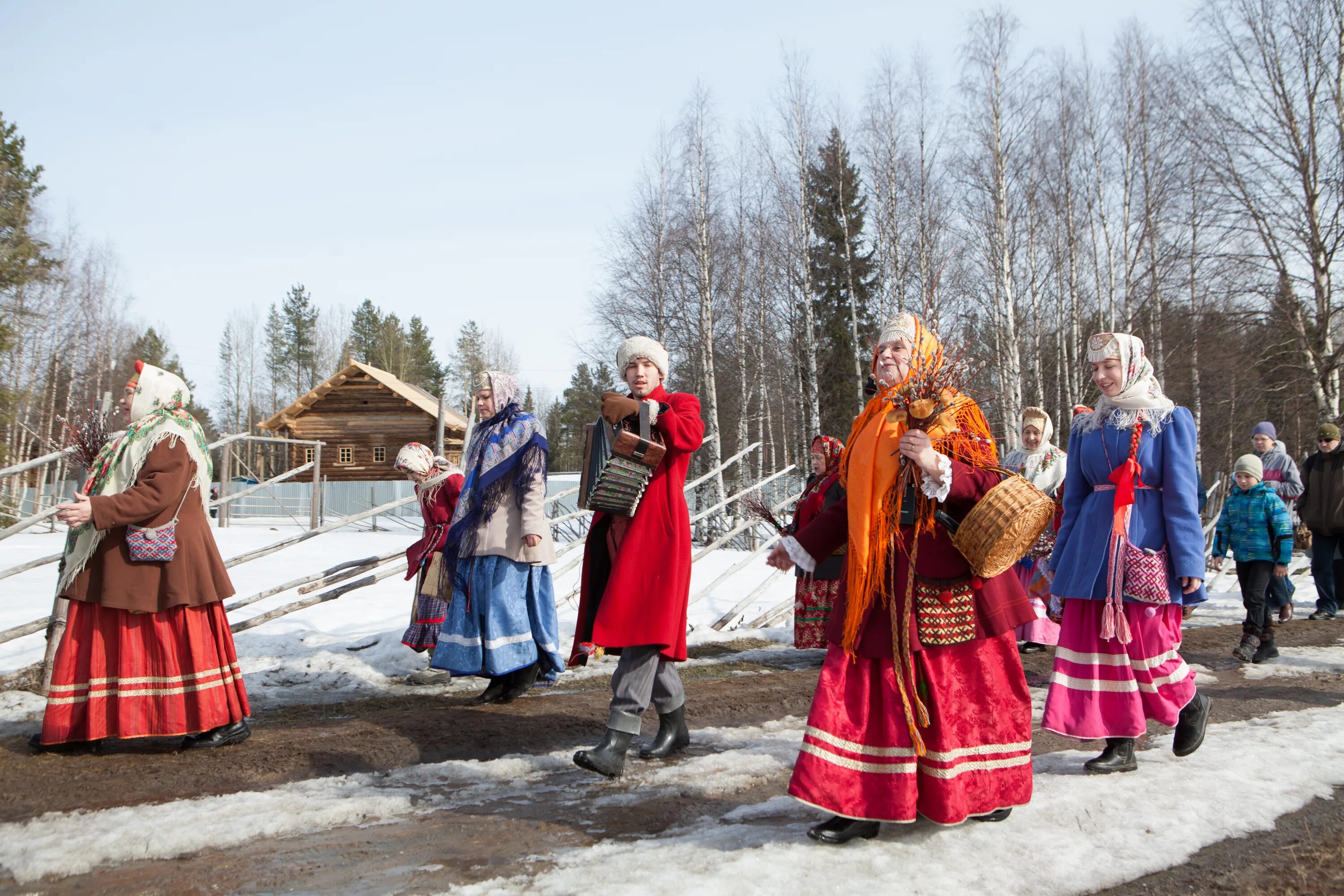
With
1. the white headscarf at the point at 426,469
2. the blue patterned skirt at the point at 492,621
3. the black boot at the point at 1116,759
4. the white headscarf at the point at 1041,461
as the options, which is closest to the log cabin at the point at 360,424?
the white headscarf at the point at 426,469

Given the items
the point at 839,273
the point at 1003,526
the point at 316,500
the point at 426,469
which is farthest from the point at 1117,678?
the point at 839,273

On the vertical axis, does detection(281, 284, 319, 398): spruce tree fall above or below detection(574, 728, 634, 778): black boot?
above

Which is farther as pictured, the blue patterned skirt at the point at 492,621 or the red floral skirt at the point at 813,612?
the red floral skirt at the point at 813,612

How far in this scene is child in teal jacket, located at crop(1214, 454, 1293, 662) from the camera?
673 cm

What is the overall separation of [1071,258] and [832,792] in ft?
63.1

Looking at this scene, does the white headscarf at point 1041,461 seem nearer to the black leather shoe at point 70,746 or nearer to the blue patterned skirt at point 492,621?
the blue patterned skirt at point 492,621

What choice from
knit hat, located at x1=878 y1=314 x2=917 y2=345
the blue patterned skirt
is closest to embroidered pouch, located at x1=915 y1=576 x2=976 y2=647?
knit hat, located at x1=878 y1=314 x2=917 y2=345

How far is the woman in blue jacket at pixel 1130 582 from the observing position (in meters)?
3.78

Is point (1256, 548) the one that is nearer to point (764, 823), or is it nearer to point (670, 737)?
point (670, 737)

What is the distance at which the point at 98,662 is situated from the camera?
415 centimetres

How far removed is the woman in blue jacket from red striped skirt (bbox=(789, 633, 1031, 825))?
965mm

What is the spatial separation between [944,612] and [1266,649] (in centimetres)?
495

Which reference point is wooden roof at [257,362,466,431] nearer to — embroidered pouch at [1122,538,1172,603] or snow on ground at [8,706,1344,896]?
snow on ground at [8,706,1344,896]

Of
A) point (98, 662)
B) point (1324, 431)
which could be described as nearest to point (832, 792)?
point (98, 662)
